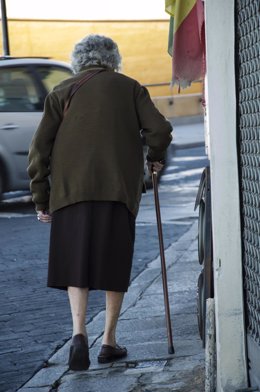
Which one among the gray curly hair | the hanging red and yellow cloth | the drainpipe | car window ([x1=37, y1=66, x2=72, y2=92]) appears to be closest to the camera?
the hanging red and yellow cloth

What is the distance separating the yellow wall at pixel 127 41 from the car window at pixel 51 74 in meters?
15.9

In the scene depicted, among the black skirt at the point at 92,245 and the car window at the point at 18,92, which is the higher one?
the car window at the point at 18,92

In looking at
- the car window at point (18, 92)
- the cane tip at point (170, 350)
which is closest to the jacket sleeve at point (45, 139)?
the cane tip at point (170, 350)

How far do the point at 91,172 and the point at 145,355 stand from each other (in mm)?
1101

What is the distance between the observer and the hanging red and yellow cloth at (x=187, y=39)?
220 inches

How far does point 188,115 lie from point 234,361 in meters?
26.0

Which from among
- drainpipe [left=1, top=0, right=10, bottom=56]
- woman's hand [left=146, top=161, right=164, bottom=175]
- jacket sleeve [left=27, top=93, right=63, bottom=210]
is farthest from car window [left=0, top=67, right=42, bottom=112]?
jacket sleeve [left=27, top=93, right=63, bottom=210]

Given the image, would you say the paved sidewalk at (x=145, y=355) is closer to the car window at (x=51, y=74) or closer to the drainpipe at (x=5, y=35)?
the car window at (x=51, y=74)

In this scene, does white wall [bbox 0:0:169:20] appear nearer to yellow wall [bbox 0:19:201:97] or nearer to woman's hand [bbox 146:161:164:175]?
yellow wall [bbox 0:19:201:97]

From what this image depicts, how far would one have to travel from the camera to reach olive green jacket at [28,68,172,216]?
566cm

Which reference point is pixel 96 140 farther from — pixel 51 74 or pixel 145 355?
pixel 51 74

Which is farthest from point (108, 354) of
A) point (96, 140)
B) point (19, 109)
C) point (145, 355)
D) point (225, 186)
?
point (19, 109)

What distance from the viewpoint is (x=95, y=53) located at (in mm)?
5816

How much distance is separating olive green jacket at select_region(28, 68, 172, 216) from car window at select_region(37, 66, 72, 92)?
7.93 m
